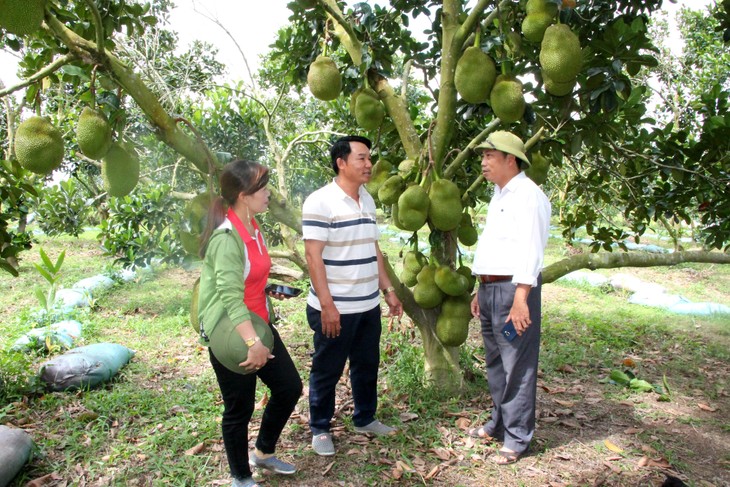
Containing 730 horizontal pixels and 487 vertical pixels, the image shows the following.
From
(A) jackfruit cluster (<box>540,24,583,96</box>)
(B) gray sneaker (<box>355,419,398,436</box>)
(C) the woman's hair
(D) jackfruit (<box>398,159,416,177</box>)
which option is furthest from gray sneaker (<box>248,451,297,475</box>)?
(A) jackfruit cluster (<box>540,24,583,96</box>)

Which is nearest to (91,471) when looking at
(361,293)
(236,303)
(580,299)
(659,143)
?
(236,303)

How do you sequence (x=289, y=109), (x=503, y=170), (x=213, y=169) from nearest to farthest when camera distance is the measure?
(x=213, y=169) → (x=503, y=170) → (x=289, y=109)

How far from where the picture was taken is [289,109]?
7.08 metres

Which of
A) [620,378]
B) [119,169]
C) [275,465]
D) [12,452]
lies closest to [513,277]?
[275,465]

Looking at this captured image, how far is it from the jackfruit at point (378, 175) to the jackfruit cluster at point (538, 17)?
3.41 feet

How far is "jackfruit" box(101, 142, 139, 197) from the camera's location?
5.99ft

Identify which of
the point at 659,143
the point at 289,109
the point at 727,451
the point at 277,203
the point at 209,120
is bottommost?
the point at 727,451

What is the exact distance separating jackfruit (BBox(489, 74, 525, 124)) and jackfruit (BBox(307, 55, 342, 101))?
777mm

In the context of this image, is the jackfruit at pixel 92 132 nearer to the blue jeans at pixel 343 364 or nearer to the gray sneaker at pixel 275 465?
the blue jeans at pixel 343 364

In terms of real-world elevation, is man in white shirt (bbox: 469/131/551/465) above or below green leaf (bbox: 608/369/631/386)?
above

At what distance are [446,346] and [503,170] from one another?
0.99 metres

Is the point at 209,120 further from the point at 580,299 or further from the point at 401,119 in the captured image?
the point at 580,299

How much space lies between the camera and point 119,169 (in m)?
1.83

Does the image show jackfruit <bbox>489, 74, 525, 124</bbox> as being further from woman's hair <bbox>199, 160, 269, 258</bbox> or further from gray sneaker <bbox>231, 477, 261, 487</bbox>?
gray sneaker <bbox>231, 477, 261, 487</bbox>
